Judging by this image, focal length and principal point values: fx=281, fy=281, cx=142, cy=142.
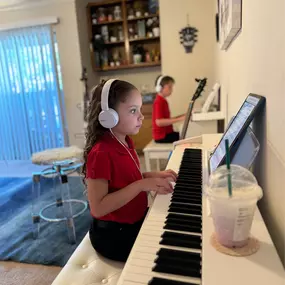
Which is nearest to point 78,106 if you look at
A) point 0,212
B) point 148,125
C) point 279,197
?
point 148,125

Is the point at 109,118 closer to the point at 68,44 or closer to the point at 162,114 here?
the point at 162,114

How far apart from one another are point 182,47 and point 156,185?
10.2ft

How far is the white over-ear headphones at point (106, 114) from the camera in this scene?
Answer: 973 mm

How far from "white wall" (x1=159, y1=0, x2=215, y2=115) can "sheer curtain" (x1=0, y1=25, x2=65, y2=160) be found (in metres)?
1.50

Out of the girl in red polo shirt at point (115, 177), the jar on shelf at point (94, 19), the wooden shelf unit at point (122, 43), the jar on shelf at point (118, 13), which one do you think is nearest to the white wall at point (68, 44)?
the wooden shelf unit at point (122, 43)

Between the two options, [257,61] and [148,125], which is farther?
[148,125]

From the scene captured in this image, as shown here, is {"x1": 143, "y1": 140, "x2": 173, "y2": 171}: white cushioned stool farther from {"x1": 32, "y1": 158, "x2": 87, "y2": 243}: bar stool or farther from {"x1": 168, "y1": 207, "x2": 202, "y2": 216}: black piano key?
{"x1": 168, "y1": 207, "x2": 202, "y2": 216}: black piano key

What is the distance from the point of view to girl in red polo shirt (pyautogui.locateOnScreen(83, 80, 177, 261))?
0.94 meters

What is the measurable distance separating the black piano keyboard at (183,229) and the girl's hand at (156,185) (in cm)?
3

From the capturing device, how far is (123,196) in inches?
37.1

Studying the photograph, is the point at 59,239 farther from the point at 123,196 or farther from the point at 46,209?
the point at 123,196

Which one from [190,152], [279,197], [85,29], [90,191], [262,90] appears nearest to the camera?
[279,197]

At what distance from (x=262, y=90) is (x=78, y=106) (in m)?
3.26

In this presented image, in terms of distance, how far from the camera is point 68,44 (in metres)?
3.70
